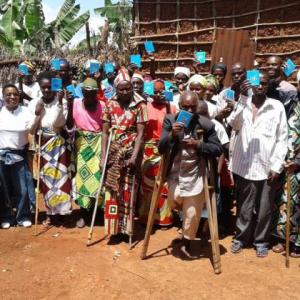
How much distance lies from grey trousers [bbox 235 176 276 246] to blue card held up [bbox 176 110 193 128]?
3.65ft

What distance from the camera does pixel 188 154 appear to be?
14.5 feet

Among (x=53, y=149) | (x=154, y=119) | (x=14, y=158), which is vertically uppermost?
(x=154, y=119)

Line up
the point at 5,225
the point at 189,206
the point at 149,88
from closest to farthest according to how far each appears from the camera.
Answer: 1. the point at 189,206
2. the point at 149,88
3. the point at 5,225

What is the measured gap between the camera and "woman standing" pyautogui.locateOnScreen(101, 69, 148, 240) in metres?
4.92

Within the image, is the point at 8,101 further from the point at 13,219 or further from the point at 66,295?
the point at 66,295

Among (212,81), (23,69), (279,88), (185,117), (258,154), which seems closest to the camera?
(185,117)

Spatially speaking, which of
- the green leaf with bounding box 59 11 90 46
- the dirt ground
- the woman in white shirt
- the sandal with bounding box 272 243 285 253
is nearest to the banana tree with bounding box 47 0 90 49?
the green leaf with bounding box 59 11 90 46

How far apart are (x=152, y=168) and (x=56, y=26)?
11185 mm

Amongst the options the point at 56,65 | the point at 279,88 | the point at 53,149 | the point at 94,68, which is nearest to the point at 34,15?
the point at 56,65

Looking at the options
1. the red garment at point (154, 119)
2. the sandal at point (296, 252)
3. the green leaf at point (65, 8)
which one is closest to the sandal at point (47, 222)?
the red garment at point (154, 119)

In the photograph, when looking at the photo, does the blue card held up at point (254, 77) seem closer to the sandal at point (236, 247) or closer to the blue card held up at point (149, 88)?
the blue card held up at point (149, 88)

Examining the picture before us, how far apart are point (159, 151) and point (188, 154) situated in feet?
0.98

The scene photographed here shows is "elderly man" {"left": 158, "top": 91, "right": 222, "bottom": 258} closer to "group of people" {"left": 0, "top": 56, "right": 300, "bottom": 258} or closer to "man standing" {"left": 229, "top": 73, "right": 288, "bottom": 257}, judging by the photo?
"group of people" {"left": 0, "top": 56, "right": 300, "bottom": 258}

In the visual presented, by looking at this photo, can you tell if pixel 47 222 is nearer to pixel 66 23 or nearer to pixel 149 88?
pixel 149 88
